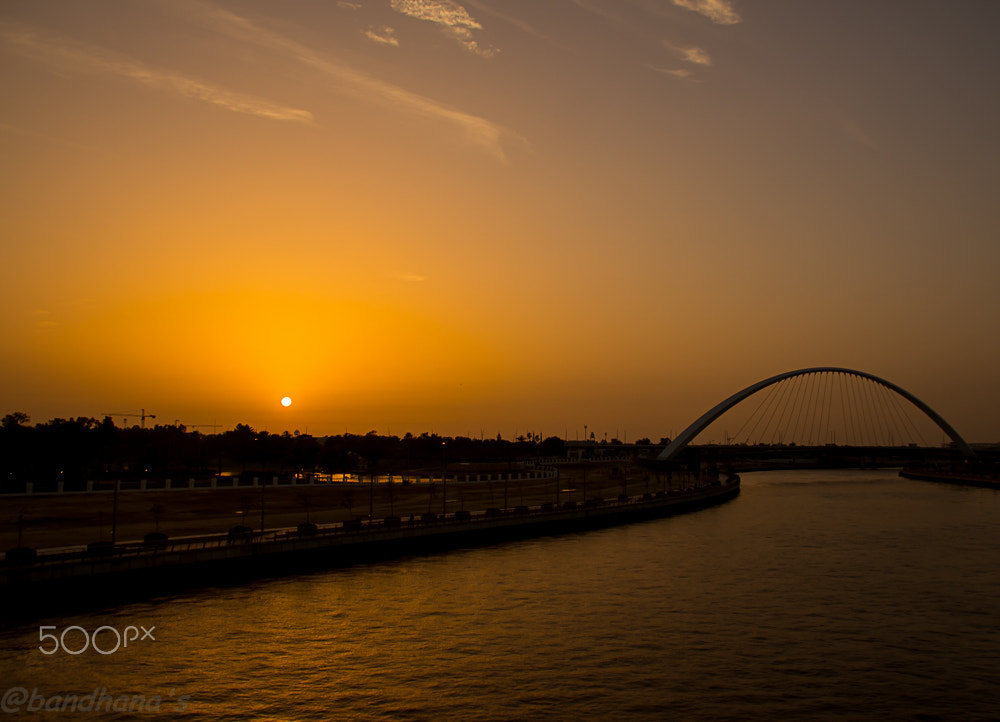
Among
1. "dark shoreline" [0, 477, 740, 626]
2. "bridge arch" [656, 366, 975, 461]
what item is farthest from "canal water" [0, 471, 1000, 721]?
"bridge arch" [656, 366, 975, 461]

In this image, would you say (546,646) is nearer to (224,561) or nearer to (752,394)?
(224,561)

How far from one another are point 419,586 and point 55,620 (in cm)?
1734

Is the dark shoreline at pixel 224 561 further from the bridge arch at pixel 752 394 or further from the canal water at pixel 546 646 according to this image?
the bridge arch at pixel 752 394

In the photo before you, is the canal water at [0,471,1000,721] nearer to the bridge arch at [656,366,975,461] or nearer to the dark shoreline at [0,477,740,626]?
the dark shoreline at [0,477,740,626]

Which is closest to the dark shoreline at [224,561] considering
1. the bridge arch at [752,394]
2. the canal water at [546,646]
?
the canal water at [546,646]

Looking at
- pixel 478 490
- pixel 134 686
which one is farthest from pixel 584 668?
pixel 478 490

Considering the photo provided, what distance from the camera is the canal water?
2412 cm

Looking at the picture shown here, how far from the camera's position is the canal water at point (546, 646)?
2412 centimetres

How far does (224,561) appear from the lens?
42469mm

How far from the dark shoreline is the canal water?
1.80 m

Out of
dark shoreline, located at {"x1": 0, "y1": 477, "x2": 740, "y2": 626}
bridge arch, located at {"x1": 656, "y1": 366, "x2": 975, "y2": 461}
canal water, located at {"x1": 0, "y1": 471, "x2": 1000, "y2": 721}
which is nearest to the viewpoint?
canal water, located at {"x1": 0, "y1": 471, "x2": 1000, "y2": 721}

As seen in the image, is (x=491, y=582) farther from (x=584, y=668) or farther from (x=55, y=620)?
(x=55, y=620)

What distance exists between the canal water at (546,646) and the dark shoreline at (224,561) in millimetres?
1800

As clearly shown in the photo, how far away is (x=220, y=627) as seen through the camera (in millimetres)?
32500
